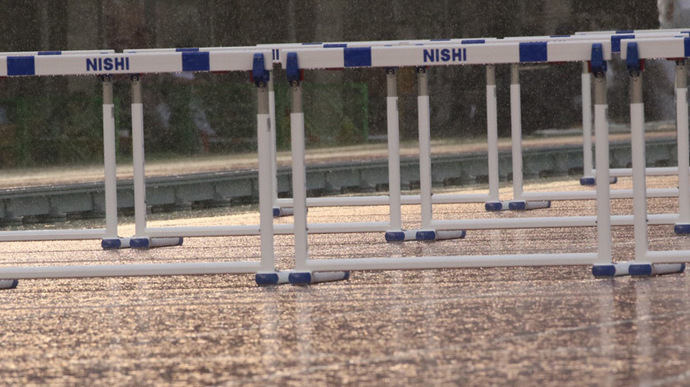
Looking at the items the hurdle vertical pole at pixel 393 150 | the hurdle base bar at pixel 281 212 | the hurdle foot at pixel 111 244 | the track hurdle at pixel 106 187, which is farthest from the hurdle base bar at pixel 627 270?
the hurdle base bar at pixel 281 212

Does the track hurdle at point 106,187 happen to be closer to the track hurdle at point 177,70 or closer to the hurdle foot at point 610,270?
the track hurdle at point 177,70

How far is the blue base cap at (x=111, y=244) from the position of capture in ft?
33.0

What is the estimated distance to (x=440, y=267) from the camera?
7.46 metres

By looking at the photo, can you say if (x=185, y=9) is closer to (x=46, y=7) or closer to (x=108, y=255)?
(x=46, y=7)

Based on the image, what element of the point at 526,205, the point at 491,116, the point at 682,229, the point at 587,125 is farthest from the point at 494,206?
the point at 682,229

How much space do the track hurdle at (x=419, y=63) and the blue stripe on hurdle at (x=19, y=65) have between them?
1.37 m

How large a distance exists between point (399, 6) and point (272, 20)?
3107 mm

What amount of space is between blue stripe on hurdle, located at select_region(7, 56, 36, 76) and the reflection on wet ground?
3.73ft

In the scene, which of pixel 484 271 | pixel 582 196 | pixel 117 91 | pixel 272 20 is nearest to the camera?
pixel 484 271

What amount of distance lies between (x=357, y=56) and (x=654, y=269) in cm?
182

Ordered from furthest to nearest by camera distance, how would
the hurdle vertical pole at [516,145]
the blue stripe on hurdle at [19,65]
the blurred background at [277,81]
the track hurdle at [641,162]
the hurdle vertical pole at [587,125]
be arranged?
the blurred background at [277,81]
the hurdle vertical pole at [587,125]
the hurdle vertical pole at [516,145]
the blue stripe on hurdle at [19,65]
the track hurdle at [641,162]

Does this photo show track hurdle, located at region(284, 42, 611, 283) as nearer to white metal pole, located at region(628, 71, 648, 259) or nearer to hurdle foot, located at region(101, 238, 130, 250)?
white metal pole, located at region(628, 71, 648, 259)

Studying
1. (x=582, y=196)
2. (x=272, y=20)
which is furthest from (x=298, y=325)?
(x=272, y=20)

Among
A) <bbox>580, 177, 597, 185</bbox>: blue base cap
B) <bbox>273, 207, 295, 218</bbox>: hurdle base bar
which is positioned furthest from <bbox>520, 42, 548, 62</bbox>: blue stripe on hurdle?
<bbox>580, 177, 597, 185</bbox>: blue base cap
